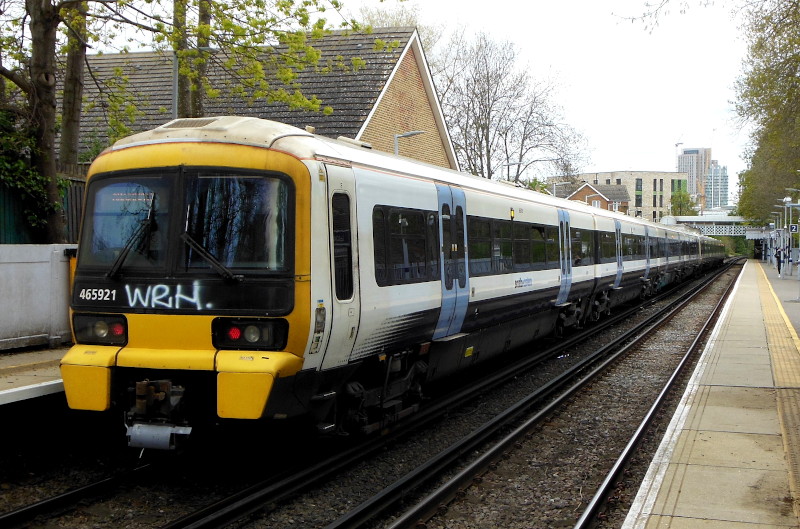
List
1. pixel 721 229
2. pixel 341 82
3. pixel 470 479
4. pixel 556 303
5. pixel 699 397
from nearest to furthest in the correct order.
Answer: pixel 470 479 < pixel 699 397 < pixel 556 303 < pixel 341 82 < pixel 721 229

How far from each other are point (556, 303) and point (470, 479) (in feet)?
25.1

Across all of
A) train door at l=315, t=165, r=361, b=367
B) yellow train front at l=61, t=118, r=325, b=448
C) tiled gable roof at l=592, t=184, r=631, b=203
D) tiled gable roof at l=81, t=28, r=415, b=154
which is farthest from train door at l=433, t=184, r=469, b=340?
tiled gable roof at l=592, t=184, r=631, b=203

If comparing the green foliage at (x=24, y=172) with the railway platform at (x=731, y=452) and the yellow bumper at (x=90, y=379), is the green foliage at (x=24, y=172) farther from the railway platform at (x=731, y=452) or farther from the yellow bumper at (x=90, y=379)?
the railway platform at (x=731, y=452)

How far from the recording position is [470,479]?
23.4ft

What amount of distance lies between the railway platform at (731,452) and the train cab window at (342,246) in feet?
9.31

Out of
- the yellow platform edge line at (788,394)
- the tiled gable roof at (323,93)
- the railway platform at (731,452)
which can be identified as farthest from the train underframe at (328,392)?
the tiled gable roof at (323,93)

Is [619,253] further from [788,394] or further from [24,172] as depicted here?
[24,172]

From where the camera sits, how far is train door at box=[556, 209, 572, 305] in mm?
14484

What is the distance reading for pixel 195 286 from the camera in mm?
6285

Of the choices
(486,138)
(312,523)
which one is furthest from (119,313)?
(486,138)

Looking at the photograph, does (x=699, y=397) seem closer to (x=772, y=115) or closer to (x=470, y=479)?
(x=470, y=479)

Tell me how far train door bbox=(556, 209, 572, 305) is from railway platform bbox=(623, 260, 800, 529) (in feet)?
8.54

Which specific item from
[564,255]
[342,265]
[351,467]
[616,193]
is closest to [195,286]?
[342,265]

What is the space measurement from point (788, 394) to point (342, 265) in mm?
6914
